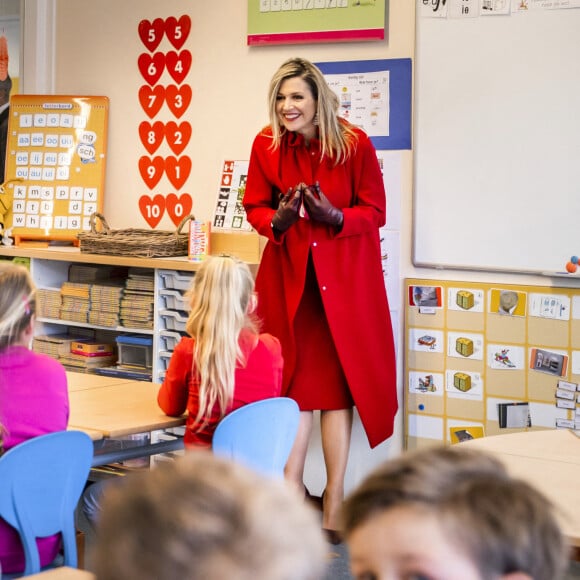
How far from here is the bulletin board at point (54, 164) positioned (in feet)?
16.0

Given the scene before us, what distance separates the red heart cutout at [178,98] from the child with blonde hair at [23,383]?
2307 millimetres

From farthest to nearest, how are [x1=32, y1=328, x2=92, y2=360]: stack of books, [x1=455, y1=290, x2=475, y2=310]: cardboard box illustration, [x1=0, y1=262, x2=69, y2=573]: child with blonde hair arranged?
[x1=32, y1=328, x2=92, y2=360]: stack of books
[x1=455, y1=290, x2=475, y2=310]: cardboard box illustration
[x1=0, y1=262, x2=69, y2=573]: child with blonde hair

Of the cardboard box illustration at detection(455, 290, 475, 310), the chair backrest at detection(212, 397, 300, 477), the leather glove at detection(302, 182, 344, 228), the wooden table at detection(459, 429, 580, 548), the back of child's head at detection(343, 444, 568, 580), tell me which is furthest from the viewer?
the cardboard box illustration at detection(455, 290, 475, 310)

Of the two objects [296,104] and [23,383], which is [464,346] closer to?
[296,104]

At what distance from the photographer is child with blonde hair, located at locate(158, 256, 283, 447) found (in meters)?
2.80

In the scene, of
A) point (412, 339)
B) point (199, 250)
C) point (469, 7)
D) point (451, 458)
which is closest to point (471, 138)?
point (469, 7)

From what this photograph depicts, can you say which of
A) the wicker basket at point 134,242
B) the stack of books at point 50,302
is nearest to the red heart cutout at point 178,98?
the wicker basket at point 134,242

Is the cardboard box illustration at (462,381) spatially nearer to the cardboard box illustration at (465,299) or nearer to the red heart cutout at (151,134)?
the cardboard box illustration at (465,299)

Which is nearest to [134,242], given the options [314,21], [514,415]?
[314,21]

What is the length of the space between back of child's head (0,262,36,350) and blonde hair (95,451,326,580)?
2.00 m

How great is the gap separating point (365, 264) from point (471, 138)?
68 centimetres

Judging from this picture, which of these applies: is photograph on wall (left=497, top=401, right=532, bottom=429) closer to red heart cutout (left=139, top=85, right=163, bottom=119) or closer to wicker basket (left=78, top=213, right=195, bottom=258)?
wicker basket (left=78, top=213, right=195, bottom=258)

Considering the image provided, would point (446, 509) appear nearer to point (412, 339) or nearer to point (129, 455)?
point (129, 455)

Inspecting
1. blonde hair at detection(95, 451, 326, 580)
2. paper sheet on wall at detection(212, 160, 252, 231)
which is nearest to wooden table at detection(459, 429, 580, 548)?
blonde hair at detection(95, 451, 326, 580)
